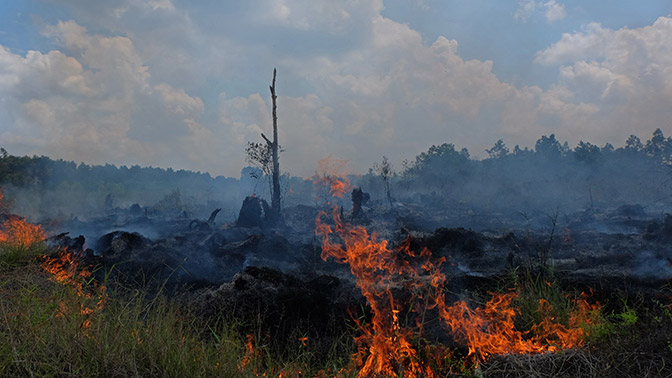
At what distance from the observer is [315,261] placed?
47.9 ft

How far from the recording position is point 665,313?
534 centimetres

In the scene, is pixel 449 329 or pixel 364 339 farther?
pixel 364 339

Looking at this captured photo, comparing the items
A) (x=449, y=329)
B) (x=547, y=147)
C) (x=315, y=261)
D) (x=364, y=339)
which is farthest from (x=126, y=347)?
(x=547, y=147)

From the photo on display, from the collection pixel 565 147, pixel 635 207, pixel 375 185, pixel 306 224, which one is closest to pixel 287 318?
pixel 306 224

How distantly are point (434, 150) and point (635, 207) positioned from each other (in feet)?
123

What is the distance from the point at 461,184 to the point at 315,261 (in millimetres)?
41768

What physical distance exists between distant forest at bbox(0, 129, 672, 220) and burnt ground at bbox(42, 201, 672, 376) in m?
10.9

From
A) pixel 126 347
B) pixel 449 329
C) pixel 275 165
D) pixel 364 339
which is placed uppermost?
pixel 275 165

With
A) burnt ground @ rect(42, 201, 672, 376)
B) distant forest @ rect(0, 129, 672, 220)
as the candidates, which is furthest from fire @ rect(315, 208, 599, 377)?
distant forest @ rect(0, 129, 672, 220)

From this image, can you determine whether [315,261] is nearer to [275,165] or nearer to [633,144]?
[275,165]

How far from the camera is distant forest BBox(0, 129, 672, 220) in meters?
36.4

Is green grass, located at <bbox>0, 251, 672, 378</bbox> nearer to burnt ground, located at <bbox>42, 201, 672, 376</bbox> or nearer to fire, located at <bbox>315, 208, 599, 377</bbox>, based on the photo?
fire, located at <bbox>315, 208, 599, 377</bbox>

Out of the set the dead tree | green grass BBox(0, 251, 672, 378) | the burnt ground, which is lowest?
the burnt ground

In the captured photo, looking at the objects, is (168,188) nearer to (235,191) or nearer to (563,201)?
Answer: (235,191)
